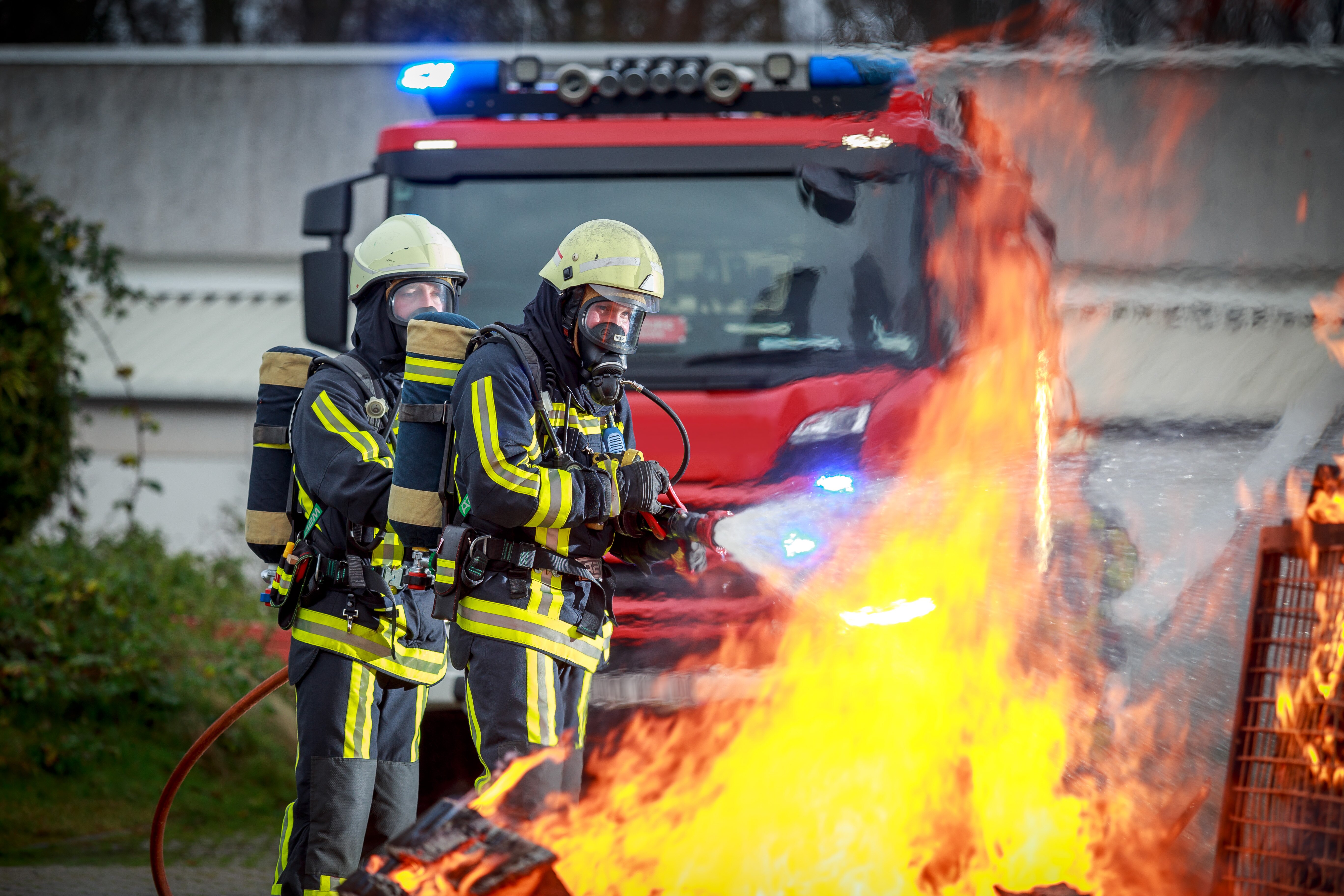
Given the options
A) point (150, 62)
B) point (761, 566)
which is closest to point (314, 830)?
point (761, 566)

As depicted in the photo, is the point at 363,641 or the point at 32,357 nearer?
the point at 363,641

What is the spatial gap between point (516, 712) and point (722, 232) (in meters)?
2.40

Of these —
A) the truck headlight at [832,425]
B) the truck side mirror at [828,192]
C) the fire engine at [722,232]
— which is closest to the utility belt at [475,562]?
the fire engine at [722,232]

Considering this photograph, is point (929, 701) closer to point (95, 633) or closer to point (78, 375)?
point (95, 633)

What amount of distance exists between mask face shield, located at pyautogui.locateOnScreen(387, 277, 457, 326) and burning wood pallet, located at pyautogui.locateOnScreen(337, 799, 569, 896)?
1.55 metres

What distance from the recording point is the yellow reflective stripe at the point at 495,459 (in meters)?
3.09

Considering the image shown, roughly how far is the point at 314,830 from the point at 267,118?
8925 mm

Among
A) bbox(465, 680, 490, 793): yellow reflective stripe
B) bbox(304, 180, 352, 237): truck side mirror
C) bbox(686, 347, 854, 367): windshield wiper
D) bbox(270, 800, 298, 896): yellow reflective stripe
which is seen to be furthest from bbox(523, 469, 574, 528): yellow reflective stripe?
bbox(304, 180, 352, 237): truck side mirror

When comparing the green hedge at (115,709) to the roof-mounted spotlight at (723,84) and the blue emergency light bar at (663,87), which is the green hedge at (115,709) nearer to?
the blue emergency light bar at (663,87)

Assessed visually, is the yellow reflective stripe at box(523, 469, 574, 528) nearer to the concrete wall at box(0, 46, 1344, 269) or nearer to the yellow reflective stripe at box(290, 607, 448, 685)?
the yellow reflective stripe at box(290, 607, 448, 685)

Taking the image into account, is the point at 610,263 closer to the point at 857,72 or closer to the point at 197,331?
the point at 857,72

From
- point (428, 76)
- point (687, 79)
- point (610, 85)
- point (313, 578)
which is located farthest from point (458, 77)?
point (313, 578)

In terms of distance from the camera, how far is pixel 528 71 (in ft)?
17.5

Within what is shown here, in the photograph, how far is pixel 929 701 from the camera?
13.6ft
